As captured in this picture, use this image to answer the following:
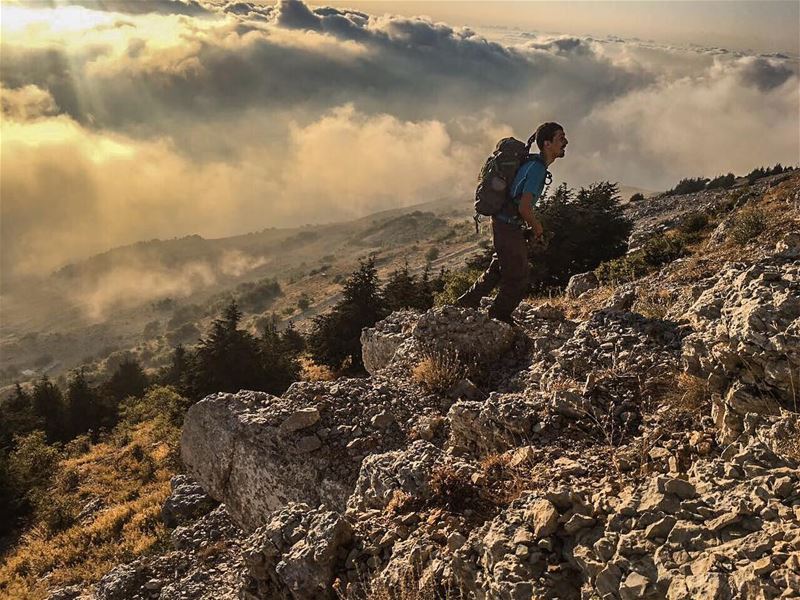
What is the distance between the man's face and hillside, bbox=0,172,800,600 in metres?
2.47

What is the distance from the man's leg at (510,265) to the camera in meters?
8.07

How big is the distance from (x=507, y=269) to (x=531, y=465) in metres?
3.86

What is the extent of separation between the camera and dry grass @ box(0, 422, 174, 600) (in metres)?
11.6

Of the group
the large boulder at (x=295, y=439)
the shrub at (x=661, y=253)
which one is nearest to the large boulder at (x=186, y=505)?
the large boulder at (x=295, y=439)

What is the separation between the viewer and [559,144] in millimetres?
7656

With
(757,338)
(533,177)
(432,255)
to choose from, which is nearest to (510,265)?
(533,177)

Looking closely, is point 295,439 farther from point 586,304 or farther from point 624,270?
point 624,270

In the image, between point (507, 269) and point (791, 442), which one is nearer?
point (791, 442)

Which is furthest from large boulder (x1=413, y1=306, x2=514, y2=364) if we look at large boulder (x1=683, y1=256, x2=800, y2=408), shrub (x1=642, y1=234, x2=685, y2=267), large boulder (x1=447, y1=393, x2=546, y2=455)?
shrub (x1=642, y1=234, x2=685, y2=267)

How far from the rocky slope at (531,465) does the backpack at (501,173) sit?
6.10 ft

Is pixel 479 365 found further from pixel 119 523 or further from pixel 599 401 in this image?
pixel 119 523

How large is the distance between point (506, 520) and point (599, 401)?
237 centimetres

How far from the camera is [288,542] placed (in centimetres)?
483

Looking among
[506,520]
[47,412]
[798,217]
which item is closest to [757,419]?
[506,520]
